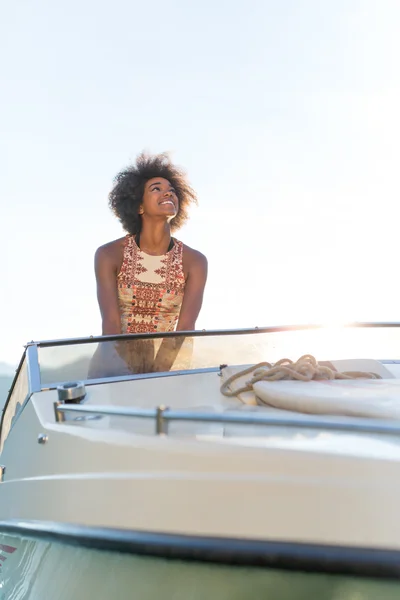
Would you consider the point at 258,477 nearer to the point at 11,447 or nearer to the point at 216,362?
the point at 11,447

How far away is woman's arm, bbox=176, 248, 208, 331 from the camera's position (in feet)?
11.3

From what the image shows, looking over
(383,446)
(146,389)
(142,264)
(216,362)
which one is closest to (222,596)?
(383,446)

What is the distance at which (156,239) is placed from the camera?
3.67m

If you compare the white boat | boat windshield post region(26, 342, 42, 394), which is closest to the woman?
boat windshield post region(26, 342, 42, 394)

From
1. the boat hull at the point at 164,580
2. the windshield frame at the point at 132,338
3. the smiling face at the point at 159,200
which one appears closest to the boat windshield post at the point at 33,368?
the windshield frame at the point at 132,338

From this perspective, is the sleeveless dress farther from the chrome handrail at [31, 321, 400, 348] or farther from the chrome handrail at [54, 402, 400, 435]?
the chrome handrail at [54, 402, 400, 435]

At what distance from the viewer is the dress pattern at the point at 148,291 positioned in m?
3.46

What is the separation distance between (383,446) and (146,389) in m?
1.02

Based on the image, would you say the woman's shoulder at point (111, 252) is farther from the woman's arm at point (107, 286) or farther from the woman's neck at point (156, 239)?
the woman's neck at point (156, 239)

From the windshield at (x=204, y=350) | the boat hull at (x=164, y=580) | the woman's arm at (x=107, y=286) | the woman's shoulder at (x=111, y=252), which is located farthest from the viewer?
the woman's shoulder at (x=111, y=252)

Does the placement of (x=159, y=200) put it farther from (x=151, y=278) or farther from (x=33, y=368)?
(x=33, y=368)

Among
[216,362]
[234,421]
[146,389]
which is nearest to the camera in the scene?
[234,421]

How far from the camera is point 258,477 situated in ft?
4.38

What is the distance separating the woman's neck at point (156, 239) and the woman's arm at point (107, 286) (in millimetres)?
227
